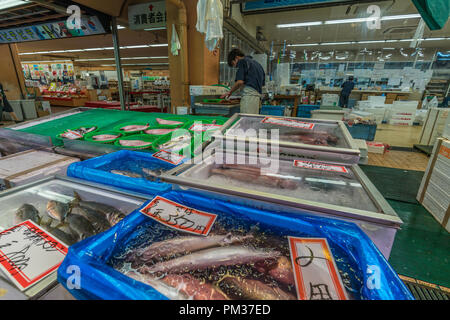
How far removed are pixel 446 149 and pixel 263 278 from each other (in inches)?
137

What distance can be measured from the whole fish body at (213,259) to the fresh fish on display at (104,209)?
0.49 m

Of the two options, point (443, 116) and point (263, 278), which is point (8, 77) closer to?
point (263, 278)

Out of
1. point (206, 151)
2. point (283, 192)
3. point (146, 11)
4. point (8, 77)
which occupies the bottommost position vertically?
point (283, 192)

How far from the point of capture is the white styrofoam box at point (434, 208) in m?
2.54

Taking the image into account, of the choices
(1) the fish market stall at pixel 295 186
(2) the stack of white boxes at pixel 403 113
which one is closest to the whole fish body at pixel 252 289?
(1) the fish market stall at pixel 295 186

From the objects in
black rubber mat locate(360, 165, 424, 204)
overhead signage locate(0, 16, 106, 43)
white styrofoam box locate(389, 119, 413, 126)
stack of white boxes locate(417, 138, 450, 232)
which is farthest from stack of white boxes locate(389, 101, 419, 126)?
overhead signage locate(0, 16, 106, 43)

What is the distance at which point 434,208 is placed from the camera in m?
2.72

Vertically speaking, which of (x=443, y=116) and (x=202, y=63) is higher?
(x=202, y=63)

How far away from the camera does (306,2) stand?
16.2 ft

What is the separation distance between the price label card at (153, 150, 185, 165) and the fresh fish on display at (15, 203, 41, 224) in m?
0.75

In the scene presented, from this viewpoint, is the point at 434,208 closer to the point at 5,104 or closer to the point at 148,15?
the point at 148,15

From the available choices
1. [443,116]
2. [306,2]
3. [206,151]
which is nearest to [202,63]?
[306,2]

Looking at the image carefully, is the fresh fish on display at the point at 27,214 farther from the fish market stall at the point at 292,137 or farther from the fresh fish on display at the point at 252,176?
the fish market stall at the point at 292,137

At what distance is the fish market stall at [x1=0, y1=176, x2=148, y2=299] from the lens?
0.68 m
